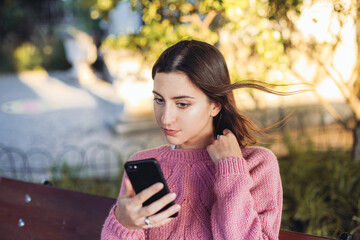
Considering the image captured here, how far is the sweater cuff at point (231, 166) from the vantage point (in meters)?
1.26

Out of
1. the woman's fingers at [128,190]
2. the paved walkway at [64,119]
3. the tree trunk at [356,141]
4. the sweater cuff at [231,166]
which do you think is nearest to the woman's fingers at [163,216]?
the woman's fingers at [128,190]

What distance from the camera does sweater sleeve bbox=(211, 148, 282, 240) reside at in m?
1.22

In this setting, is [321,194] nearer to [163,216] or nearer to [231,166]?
[231,166]

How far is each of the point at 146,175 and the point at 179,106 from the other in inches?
11.9

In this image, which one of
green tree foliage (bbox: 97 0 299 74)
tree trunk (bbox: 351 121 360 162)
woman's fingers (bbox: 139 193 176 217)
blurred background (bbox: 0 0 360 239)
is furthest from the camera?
tree trunk (bbox: 351 121 360 162)

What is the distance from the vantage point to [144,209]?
1126 millimetres

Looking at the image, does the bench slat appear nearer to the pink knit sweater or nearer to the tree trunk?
the pink knit sweater

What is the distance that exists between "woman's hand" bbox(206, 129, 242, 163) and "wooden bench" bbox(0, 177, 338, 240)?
0.78 meters

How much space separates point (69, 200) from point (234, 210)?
1.13 meters

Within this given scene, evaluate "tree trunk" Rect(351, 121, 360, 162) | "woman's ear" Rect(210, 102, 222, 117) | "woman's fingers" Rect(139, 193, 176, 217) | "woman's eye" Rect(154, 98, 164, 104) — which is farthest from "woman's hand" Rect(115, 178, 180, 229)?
"tree trunk" Rect(351, 121, 360, 162)

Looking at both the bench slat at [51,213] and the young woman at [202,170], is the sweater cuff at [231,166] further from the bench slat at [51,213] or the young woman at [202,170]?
the bench slat at [51,213]

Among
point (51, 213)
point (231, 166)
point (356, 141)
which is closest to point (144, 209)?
point (231, 166)

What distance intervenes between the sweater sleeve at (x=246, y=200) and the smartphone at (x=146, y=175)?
19cm

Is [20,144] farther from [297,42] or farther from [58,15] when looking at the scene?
[58,15]
